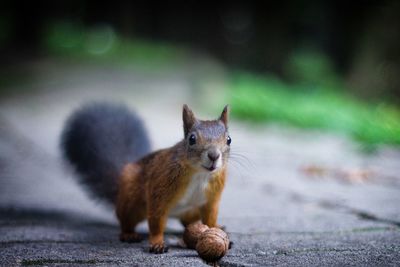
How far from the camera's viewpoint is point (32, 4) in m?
13.3

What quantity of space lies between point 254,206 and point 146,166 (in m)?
1.14

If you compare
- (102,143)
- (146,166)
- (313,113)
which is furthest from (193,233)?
(313,113)

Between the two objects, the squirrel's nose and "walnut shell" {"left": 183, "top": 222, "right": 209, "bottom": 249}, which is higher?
the squirrel's nose

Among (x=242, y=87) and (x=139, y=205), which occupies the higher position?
(x=242, y=87)

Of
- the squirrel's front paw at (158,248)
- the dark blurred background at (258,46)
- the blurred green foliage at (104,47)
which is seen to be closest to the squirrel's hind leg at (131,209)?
the squirrel's front paw at (158,248)

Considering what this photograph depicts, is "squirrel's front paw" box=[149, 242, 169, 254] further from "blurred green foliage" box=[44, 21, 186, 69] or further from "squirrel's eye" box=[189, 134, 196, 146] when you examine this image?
"blurred green foliage" box=[44, 21, 186, 69]

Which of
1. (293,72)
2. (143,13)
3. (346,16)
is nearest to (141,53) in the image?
(143,13)

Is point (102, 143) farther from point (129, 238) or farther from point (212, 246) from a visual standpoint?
point (212, 246)

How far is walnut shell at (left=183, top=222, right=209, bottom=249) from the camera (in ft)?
7.86

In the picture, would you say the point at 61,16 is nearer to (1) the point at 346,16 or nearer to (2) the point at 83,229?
(1) the point at 346,16

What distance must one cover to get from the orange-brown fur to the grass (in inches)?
164

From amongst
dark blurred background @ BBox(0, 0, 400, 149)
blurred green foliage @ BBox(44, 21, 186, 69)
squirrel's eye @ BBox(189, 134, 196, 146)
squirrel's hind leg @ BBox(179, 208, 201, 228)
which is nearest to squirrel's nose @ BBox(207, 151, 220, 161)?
squirrel's eye @ BBox(189, 134, 196, 146)

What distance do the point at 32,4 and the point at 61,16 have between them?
533 cm

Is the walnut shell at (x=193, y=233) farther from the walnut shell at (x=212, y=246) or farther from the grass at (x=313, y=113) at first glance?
the grass at (x=313, y=113)
